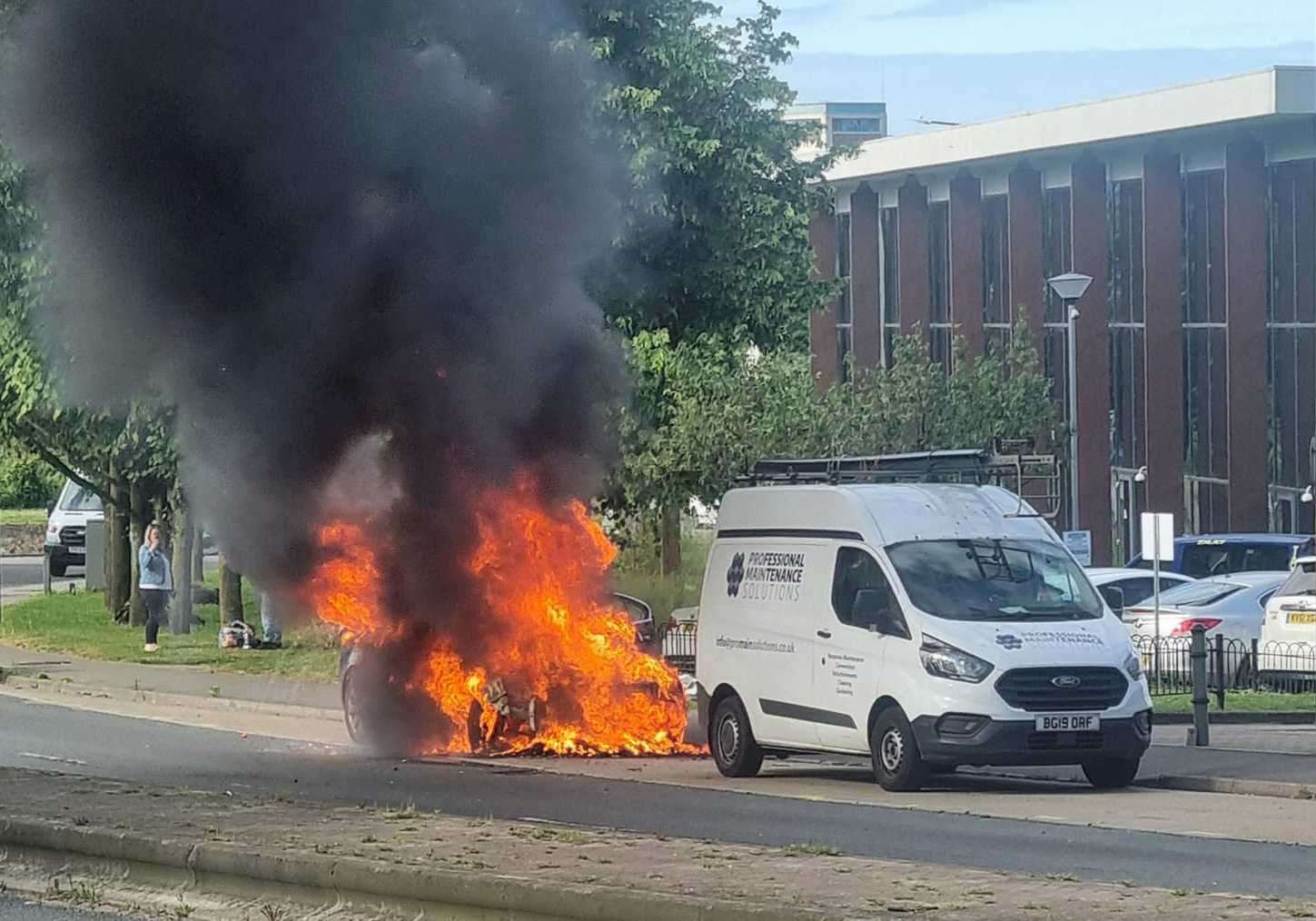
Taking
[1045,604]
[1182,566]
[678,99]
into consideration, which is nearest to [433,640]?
[1045,604]

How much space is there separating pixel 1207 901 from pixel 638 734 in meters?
9.59

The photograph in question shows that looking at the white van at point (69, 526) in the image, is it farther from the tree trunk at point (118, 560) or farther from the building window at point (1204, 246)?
the building window at point (1204, 246)

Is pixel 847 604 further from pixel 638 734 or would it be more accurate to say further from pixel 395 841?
pixel 395 841

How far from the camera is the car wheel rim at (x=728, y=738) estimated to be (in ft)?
53.9

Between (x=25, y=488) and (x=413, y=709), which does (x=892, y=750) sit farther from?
(x=25, y=488)

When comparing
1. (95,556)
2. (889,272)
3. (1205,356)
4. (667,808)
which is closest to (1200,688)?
(667,808)

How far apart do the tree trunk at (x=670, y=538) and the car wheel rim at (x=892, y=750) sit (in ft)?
45.6

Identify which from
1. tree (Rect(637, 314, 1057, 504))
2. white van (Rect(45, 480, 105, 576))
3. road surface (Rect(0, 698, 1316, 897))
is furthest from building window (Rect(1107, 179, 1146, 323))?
road surface (Rect(0, 698, 1316, 897))

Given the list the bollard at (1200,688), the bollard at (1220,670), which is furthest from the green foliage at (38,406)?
the bollard at (1220,670)

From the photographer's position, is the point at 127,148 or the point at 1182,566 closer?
the point at 127,148

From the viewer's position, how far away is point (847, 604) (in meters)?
15.7

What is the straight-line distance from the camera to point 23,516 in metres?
62.2

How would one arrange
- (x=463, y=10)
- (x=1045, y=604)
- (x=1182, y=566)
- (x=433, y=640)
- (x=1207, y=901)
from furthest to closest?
(x=1182, y=566)
(x=463, y=10)
(x=433, y=640)
(x=1045, y=604)
(x=1207, y=901)

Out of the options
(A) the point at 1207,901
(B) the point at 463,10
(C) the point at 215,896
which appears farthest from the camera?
(B) the point at 463,10
